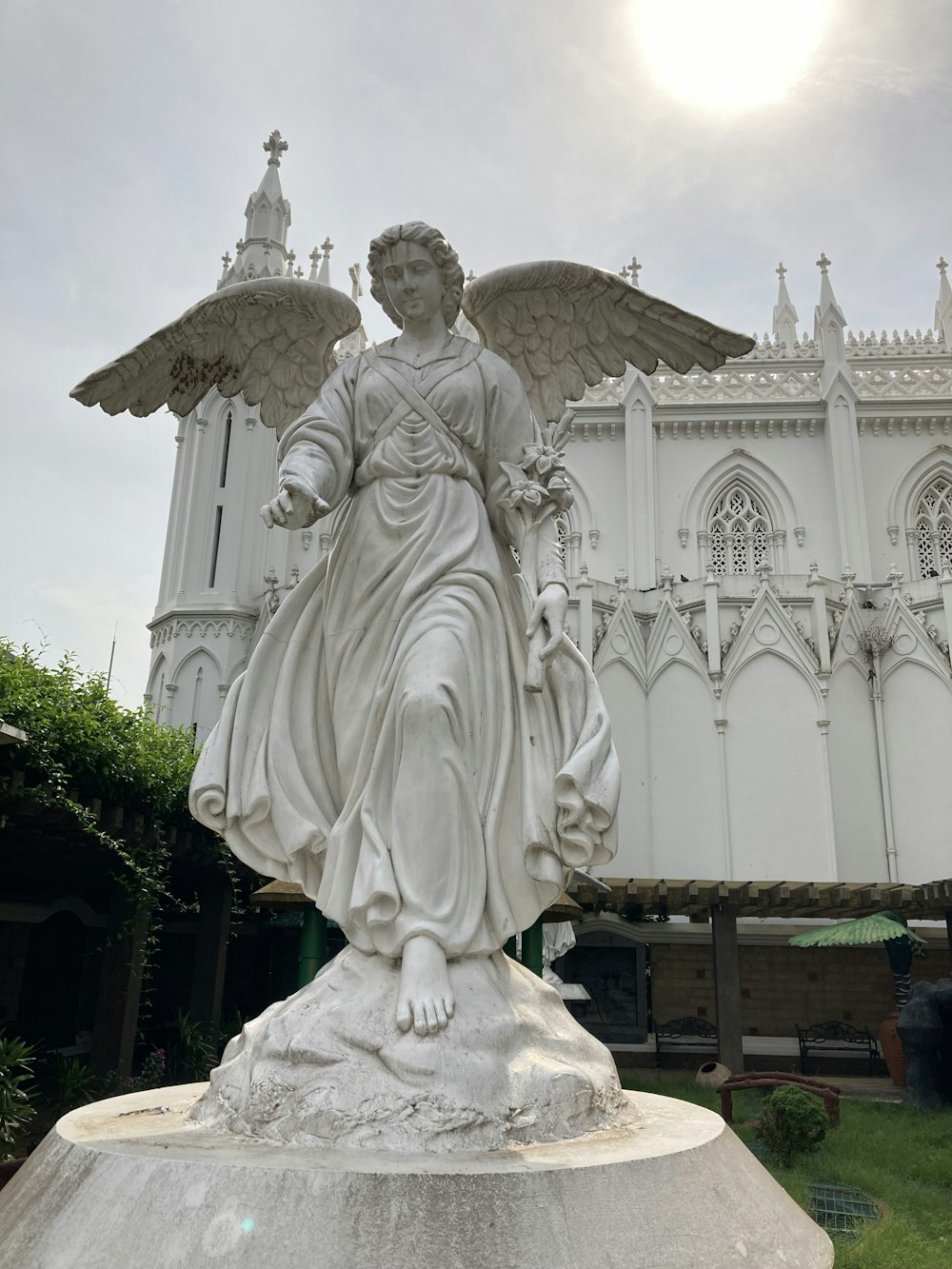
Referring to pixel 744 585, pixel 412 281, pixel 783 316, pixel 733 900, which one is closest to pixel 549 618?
pixel 412 281

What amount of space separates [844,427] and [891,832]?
11.5 m

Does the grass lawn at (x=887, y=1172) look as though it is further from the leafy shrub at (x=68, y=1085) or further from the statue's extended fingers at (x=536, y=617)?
the leafy shrub at (x=68, y=1085)

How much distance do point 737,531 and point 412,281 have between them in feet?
81.2

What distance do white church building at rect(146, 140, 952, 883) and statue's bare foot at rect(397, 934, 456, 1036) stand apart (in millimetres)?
18086

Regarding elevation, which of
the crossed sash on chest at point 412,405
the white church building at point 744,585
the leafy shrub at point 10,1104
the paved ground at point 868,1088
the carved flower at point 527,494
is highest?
the white church building at point 744,585

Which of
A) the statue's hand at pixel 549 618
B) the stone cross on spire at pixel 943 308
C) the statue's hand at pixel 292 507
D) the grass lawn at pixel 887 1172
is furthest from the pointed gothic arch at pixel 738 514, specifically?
the statue's hand at pixel 292 507

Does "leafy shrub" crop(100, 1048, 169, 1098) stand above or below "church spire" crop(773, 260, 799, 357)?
below

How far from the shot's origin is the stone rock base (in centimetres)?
235

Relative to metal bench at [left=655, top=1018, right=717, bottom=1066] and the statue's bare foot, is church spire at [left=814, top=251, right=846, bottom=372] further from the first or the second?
the statue's bare foot

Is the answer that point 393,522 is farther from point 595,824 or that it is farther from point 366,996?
point 366,996

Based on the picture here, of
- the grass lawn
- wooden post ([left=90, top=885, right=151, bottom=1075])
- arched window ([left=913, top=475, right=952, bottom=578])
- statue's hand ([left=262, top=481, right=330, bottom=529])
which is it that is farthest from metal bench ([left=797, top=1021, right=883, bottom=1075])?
statue's hand ([left=262, top=481, right=330, bottom=529])

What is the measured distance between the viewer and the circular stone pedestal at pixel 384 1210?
74.7 inches

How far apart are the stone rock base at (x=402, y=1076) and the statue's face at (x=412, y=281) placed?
2364 millimetres

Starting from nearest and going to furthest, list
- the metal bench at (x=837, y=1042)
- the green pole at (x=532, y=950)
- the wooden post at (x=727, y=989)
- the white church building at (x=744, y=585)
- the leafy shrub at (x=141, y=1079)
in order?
the leafy shrub at (x=141, y=1079) → the green pole at (x=532, y=950) → the wooden post at (x=727, y=989) → the metal bench at (x=837, y=1042) → the white church building at (x=744, y=585)
